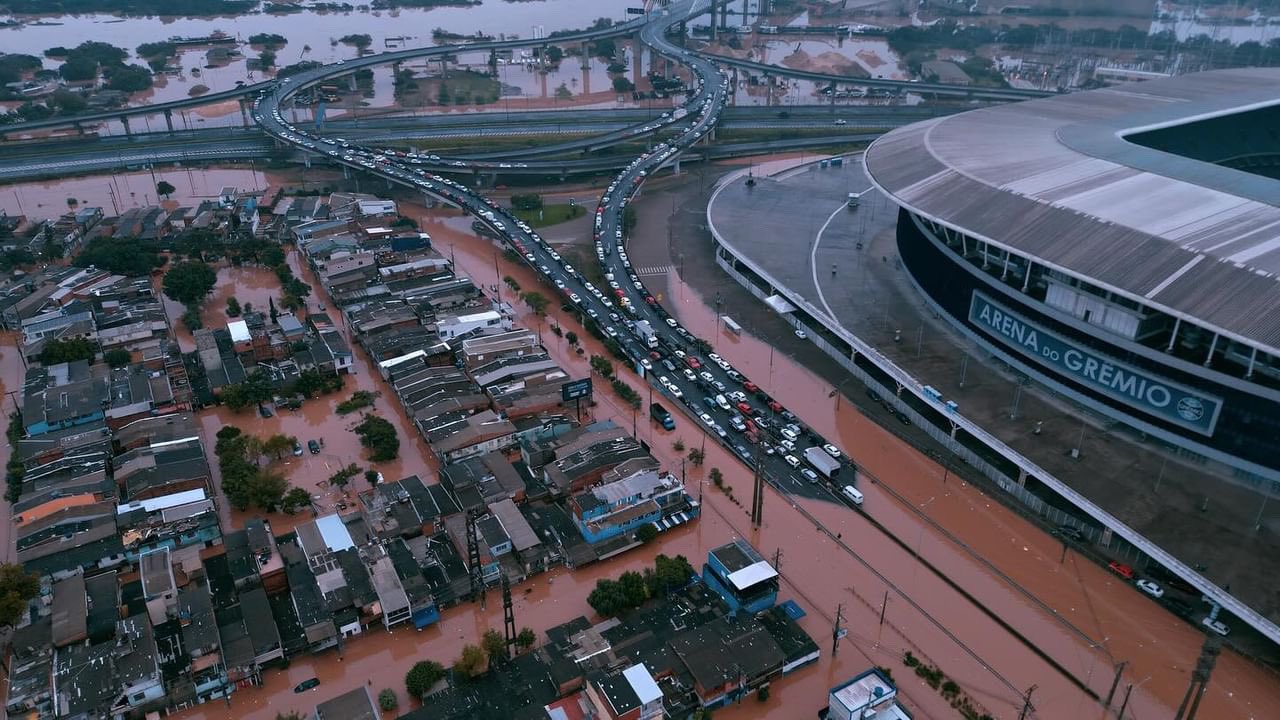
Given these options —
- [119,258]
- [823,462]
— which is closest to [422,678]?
[823,462]

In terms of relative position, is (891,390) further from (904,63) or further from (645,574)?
(904,63)

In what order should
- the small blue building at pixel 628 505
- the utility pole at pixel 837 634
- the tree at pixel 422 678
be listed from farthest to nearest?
the small blue building at pixel 628 505 → the utility pole at pixel 837 634 → the tree at pixel 422 678

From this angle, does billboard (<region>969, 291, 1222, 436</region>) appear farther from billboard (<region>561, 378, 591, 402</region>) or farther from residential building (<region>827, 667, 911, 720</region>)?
billboard (<region>561, 378, 591, 402</region>)

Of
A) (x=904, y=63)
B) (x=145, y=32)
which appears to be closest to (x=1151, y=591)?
(x=904, y=63)

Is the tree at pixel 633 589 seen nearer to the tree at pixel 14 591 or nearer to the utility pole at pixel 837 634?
the utility pole at pixel 837 634

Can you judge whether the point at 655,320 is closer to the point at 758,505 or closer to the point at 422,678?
the point at 758,505

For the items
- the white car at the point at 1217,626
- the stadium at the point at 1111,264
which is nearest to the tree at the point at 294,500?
the stadium at the point at 1111,264
